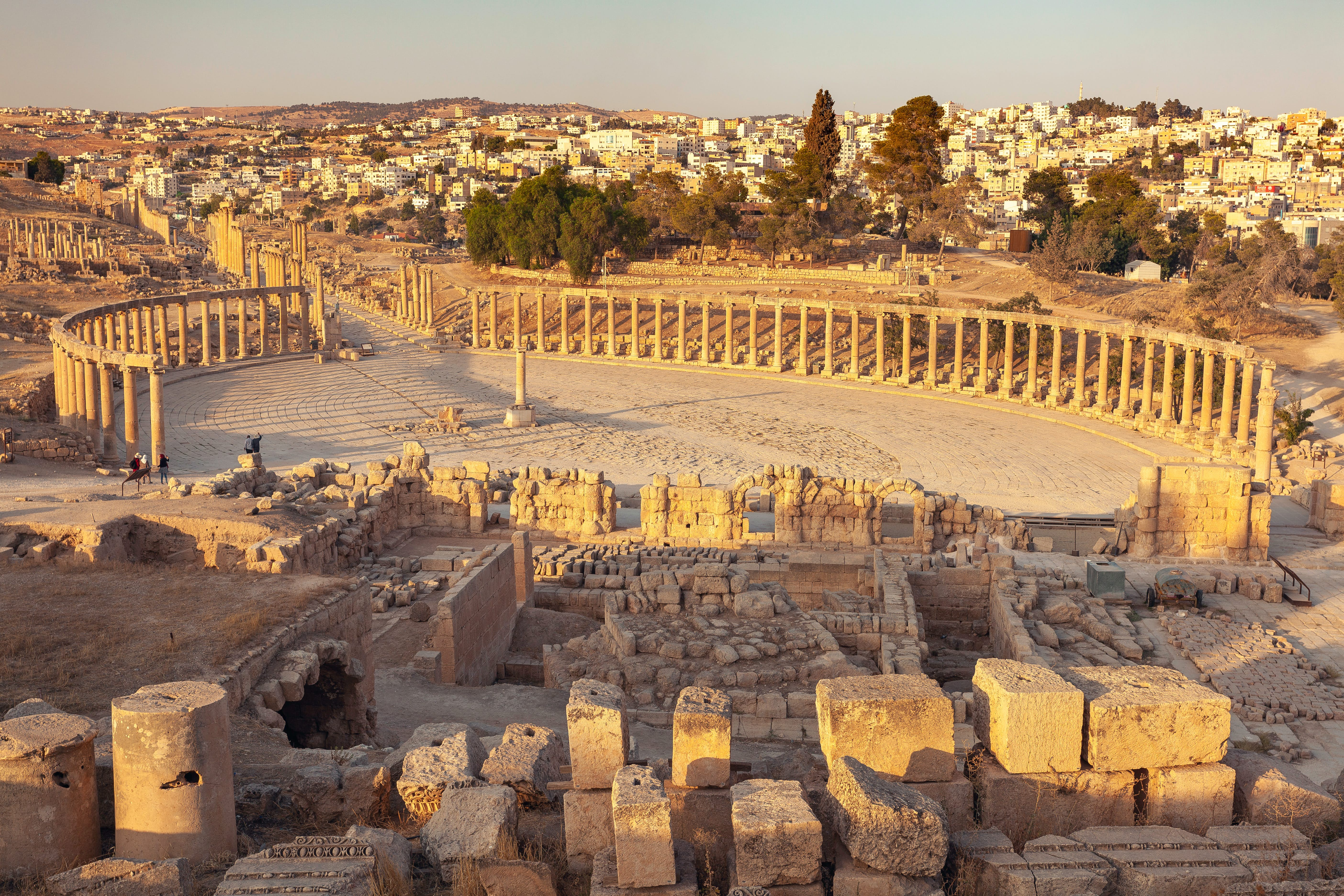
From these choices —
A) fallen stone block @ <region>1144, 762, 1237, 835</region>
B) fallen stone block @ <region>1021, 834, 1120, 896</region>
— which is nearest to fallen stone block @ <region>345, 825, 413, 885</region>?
fallen stone block @ <region>1021, 834, 1120, 896</region>

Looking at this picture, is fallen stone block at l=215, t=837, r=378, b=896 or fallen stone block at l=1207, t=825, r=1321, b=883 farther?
fallen stone block at l=1207, t=825, r=1321, b=883

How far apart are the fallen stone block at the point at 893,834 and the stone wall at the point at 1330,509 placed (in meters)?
23.8

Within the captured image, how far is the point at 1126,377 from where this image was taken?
39.5 metres

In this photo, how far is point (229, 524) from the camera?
19.1 metres

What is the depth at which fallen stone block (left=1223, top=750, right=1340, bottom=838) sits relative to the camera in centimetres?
853

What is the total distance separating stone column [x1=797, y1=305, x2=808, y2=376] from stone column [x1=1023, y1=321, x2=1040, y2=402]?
8745 millimetres

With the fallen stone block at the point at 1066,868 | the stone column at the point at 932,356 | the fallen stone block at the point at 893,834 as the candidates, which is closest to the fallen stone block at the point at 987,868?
the fallen stone block at the point at 1066,868

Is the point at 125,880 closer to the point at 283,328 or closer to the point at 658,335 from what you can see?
the point at 658,335

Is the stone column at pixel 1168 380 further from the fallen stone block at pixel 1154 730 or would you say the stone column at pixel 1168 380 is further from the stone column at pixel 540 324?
the fallen stone block at pixel 1154 730

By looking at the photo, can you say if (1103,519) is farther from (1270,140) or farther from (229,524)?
(1270,140)

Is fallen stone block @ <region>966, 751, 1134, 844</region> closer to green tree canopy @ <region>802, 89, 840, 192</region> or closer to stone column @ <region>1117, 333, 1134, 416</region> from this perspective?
stone column @ <region>1117, 333, 1134, 416</region>

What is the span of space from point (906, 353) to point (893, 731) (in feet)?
129

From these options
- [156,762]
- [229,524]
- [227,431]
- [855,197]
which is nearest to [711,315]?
[855,197]

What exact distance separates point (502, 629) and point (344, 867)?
34.8ft
